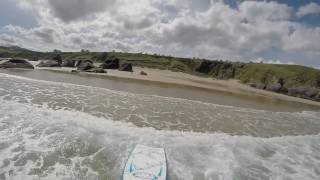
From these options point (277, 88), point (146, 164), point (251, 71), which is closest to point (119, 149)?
point (146, 164)

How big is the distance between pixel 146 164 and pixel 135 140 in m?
2.55

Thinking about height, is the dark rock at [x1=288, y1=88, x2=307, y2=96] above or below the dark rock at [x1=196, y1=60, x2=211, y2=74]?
below

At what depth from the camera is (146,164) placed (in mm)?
10477

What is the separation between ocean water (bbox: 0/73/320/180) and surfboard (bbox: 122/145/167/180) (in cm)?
34

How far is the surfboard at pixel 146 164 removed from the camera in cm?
959

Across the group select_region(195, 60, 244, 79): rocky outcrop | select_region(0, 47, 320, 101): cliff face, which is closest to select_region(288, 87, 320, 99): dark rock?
select_region(0, 47, 320, 101): cliff face

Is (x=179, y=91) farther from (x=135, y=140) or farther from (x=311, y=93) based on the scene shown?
(x=311, y=93)

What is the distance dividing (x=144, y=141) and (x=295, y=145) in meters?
8.54

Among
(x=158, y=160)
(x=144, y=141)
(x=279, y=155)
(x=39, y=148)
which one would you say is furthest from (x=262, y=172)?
(x=39, y=148)

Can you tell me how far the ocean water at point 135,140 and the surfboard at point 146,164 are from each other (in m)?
0.34

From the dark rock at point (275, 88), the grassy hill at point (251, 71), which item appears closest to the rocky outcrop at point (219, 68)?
the grassy hill at point (251, 71)

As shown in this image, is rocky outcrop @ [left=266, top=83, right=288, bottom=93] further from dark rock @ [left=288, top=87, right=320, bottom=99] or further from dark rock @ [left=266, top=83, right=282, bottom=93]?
dark rock @ [left=288, top=87, right=320, bottom=99]

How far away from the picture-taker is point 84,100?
20.9 m

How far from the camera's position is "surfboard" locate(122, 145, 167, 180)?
9.59 metres
